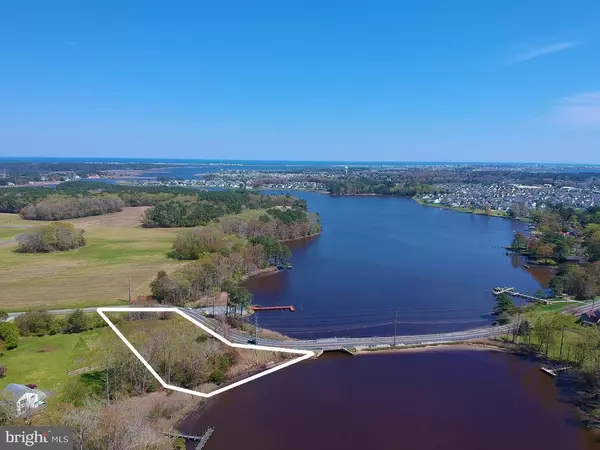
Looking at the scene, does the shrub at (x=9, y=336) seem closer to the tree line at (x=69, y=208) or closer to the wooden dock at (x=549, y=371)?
the wooden dock at (x=549, y=371)

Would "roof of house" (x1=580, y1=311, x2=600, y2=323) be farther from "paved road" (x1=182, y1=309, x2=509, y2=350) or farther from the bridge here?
the bridge

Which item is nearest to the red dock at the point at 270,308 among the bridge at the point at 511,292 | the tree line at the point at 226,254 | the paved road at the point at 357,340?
the tree line at the point at 226,254

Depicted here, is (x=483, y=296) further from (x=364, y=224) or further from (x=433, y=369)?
(x=364, y=224)

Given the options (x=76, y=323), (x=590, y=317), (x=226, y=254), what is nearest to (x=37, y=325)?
(x=76, y=323)

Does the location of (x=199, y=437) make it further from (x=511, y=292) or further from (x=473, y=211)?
(x=473, y=211)

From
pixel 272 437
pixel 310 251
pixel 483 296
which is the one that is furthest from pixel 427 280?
pixel 272 437

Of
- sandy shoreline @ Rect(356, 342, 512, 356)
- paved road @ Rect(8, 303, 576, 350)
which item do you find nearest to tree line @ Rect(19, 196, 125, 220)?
paved road @ Rect(8, 303, 576, 350)
